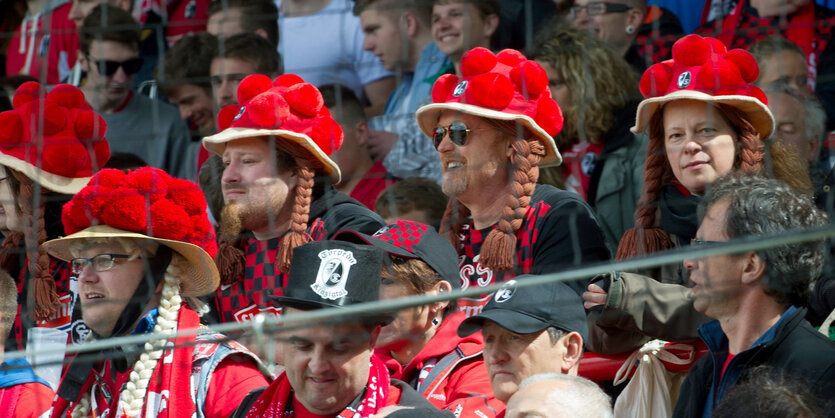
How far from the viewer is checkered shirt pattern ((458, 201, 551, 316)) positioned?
3.49 meters

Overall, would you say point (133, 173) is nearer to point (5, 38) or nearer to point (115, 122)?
point (115, 122)

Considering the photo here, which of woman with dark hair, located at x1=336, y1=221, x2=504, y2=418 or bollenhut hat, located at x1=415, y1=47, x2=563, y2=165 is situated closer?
woman with dark hair, located at x1=336, y1=221, x2=504, y2=418

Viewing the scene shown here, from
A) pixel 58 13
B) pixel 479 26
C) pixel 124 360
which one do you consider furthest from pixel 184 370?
pixel 58 13

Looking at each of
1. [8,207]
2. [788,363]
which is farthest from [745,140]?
[8,207]

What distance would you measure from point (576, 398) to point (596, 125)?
1792 mm

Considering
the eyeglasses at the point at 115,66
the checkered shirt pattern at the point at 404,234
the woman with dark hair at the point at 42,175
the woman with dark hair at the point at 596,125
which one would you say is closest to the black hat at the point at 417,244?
the checkered shirt pattern at the point at 404,234

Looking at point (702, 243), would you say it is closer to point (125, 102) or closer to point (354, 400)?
point (354, 400)

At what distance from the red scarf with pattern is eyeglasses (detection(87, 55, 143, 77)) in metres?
3.06

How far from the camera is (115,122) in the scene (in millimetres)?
5336

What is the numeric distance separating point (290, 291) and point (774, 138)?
1.49 m

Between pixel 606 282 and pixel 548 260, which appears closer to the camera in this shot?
pixel 606 282

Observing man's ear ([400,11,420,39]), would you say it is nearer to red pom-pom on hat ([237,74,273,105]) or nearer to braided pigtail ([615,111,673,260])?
red pom-pom on hat ([237,74,273,105])

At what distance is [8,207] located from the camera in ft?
14.5

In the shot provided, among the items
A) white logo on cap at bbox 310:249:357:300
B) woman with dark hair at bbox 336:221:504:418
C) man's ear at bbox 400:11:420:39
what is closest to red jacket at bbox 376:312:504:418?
woman with dark hair at bbox 336:221:504:418
